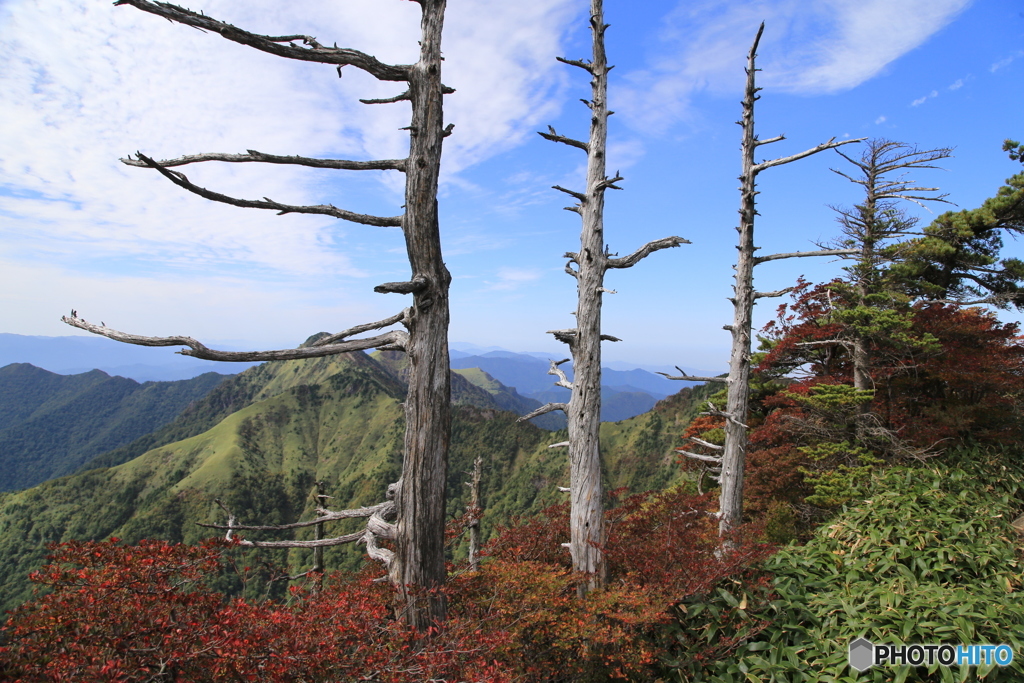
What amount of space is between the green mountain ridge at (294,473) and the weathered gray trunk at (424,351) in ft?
149

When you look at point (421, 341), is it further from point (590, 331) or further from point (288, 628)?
point (590, 331)

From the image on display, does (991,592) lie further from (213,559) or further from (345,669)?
(213,559)

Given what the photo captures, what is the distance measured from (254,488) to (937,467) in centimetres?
8391

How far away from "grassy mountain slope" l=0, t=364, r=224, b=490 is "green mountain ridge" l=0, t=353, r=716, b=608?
72236 millimetres

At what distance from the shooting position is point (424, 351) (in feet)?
15.3

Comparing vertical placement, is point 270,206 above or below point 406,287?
above

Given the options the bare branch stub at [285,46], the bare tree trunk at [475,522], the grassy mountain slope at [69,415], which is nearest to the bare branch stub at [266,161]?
the bare branch stub at [285,46]

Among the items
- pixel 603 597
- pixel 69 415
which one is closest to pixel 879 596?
pixel 603 597

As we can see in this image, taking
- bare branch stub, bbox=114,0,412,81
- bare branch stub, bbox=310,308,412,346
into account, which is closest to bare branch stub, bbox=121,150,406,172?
bare branch stub, bbox=114,0,412,81

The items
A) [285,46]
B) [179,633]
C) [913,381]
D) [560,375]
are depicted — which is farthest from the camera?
[913,381]

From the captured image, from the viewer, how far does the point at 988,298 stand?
10578 millimetres

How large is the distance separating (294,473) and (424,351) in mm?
89760

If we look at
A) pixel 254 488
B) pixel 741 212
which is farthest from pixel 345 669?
pixel 254 488

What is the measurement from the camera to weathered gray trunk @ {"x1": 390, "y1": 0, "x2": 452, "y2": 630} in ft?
15.0
